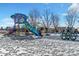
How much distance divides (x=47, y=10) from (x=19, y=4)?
473 millimetres

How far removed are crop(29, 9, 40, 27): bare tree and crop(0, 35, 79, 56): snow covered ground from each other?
306 mm

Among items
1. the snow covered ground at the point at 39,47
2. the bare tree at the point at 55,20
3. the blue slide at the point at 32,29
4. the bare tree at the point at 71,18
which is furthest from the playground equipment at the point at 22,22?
the bare tree at the point at 71,18

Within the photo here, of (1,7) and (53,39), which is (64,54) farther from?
(1,7)

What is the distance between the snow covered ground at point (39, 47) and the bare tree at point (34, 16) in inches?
12.1

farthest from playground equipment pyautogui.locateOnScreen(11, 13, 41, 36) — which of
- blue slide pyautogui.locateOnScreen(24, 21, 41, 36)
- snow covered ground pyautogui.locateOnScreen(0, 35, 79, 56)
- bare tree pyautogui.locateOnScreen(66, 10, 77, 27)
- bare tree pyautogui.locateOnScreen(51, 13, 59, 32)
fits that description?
bare tree pyautogui.locateOnScreen(66, 10, 77, 27)

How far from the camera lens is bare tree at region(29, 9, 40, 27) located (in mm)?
4098

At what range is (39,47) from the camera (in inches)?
164

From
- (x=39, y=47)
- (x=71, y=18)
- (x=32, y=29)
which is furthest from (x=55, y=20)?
(x=39, y=47)

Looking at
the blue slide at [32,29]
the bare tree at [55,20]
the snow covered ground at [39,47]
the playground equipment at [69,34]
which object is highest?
the bare tree at [55,20]

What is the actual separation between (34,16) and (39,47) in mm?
526

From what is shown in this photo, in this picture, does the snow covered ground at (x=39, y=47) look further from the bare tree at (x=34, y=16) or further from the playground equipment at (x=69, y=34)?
the bare tree at (x=34, y=16)

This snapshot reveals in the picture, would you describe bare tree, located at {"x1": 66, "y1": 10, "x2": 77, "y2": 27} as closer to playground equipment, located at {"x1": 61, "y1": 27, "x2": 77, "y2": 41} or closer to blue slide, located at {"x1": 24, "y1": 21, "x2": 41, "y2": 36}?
playground equipment, located at {"x1": 61, "y1": 27, "x2": 77, "y2": 41}

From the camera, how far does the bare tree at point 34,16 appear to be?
410 cm

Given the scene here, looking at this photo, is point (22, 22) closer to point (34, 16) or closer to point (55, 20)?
point (34, 16)
